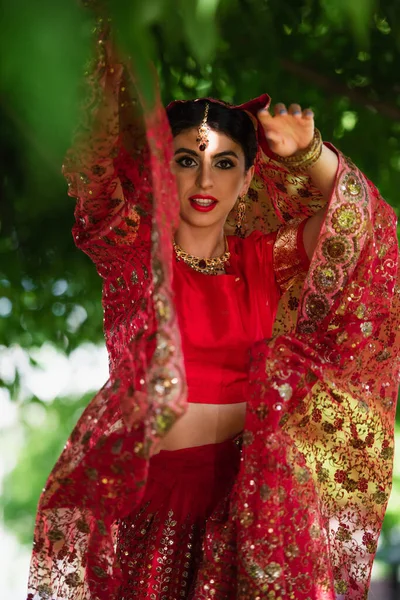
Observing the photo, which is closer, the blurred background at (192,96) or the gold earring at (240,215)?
the gold earring at (240,215)

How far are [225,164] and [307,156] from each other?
0.24 metres

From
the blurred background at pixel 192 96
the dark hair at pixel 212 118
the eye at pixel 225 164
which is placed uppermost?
the blurred background at pixel 192 96

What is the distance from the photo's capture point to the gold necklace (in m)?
1.98

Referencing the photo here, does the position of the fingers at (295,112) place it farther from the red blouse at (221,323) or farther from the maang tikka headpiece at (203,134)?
the red blouse at (221,323)

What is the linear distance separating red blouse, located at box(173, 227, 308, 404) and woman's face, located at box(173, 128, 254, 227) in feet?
0.40

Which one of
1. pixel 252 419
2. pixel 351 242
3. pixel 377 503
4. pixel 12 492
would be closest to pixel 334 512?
pixel 377 503

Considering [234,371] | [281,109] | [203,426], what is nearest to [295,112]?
[281,109]

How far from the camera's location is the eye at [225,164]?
1.97m

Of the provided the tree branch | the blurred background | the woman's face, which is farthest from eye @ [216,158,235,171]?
the tree branch

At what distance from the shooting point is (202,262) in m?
1.99

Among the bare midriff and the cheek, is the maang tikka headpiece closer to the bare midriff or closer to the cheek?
the cheek

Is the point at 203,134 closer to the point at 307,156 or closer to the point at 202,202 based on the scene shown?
the point at 202,202

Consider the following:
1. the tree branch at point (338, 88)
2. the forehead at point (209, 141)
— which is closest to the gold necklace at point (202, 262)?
the forehead at point (209, 141)

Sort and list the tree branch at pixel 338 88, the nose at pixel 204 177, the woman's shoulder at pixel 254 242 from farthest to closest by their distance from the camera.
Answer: the tree branch at pixel 338 88 → the woman's shoulder at pixel 254 242 → the nose at pixel 204 177
